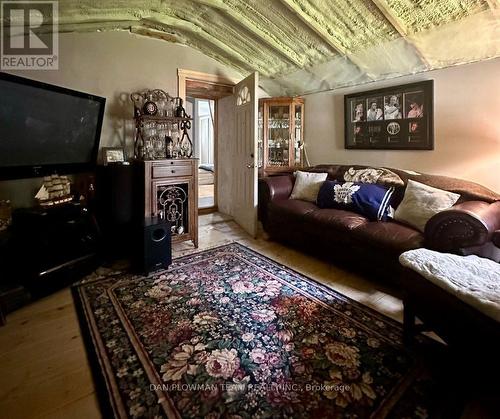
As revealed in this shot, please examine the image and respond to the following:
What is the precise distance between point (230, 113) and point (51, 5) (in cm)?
258

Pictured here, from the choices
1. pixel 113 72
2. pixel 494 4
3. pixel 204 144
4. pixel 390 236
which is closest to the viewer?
pixel 494 4

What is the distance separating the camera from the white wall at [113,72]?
2957mm

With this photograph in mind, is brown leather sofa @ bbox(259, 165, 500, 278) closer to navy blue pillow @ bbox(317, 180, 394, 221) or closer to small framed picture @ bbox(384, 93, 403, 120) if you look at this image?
navy blue pillow @ bbox(317, 180, 394, 221)

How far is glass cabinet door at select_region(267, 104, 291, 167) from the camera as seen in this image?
429 cm

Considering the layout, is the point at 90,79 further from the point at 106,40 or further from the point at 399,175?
the point at 399,175

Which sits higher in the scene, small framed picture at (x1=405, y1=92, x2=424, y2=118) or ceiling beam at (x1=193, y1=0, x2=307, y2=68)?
ceiling beam at (x1=193, y1=0, x2=307, y2=68)

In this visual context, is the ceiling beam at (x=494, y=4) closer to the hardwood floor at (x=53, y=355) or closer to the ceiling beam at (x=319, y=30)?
the ceiling beam at (x=319, y=30)

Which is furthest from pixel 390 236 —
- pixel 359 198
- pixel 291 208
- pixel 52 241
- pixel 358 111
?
pixel 52 241

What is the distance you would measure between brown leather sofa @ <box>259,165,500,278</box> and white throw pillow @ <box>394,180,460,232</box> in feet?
0.29

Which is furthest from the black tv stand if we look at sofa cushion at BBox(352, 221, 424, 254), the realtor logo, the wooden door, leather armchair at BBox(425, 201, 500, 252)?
leather armchair at BBox(425, 201, 500, 252)

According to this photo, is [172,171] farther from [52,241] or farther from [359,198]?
[359,198]

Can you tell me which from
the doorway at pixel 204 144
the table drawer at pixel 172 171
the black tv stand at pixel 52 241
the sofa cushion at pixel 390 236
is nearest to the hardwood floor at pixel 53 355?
the black tv stand at pixel 52 241

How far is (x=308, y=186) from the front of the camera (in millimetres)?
3531

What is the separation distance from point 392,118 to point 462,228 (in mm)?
1729
